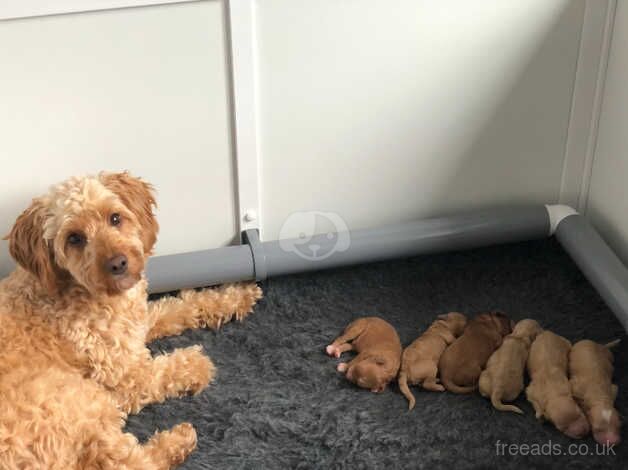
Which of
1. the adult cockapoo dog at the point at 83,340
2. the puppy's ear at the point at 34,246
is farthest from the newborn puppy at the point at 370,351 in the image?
the puppy's ear at the point at 34,246

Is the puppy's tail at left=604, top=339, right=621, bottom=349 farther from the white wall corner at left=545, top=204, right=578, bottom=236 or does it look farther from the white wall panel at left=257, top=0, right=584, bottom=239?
the white wall panel at left=257, top=0, right=584, bottom=239

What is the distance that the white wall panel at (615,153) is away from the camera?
2537 millimetres

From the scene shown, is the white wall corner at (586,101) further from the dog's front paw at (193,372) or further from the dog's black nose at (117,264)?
the dog's black nose at (117,264)

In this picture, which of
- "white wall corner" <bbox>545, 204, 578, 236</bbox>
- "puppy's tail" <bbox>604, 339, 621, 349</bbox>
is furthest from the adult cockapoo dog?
"white wall corner" <bbox>545, 204, 578, 236</bbox>

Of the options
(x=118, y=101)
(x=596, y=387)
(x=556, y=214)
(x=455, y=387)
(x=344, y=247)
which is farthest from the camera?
(x=556, y=214)

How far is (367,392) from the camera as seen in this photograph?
88.4 inches

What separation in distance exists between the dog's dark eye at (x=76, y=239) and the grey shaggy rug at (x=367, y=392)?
1.55 ft

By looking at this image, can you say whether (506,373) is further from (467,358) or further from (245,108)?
A: (245,108)

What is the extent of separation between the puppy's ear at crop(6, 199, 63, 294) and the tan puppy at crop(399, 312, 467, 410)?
2.83 ft

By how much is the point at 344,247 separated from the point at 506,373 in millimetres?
633

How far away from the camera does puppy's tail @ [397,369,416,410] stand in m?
2.19

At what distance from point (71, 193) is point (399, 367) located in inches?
35.2

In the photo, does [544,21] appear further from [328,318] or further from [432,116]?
[328,318]

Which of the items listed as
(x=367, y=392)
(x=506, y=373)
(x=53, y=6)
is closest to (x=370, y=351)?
(x=367, y=392)
